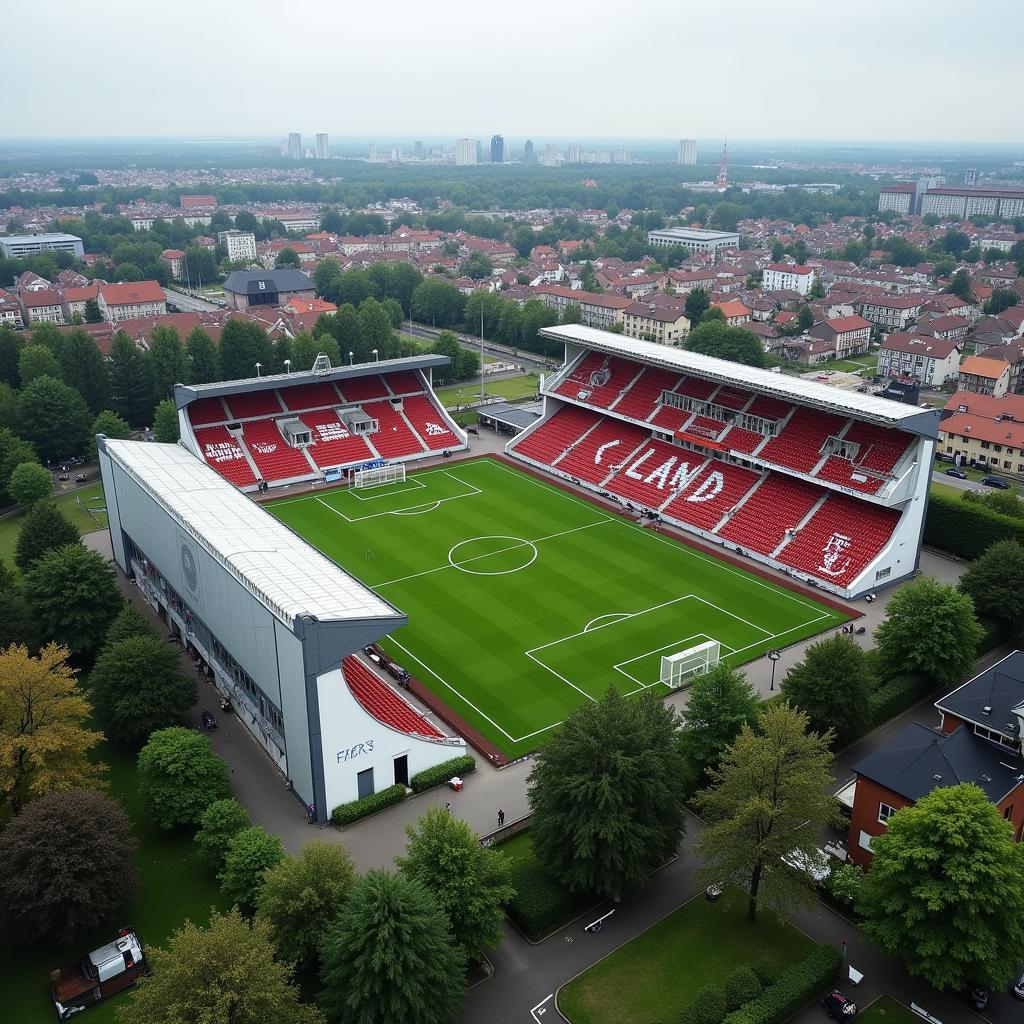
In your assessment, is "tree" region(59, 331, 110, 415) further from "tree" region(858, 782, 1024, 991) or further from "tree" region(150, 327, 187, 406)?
"tree" region(858, 782, 1024, 991)

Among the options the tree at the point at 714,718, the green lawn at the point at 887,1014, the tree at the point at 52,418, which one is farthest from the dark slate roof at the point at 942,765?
the tree at the point at 52,418

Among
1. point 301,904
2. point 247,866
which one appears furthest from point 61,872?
point 301,904

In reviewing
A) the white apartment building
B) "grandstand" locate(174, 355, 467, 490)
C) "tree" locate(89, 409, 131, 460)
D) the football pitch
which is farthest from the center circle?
the white apartment building

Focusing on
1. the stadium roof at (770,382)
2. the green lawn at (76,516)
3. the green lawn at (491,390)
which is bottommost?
the green lawn at (76,516)

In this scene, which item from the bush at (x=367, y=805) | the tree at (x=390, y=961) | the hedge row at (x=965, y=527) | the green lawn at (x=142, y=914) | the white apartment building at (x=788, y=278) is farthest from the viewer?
the white apartment building at (x=788, y=278)

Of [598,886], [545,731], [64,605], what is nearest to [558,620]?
[545,731]

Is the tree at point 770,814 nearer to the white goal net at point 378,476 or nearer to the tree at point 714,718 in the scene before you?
the tree at point 714,718

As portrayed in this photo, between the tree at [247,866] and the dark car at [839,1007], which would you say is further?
the tree at [247,866]

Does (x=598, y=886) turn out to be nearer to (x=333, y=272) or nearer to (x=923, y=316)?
(x=923, y=316)
